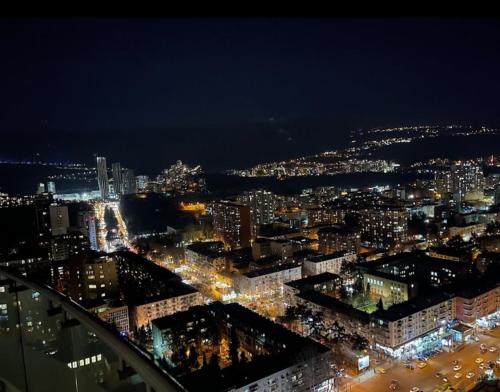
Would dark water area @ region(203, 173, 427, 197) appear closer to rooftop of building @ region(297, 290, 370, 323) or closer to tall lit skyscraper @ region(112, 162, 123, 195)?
tall lit skyscraper @ region(112, 162, 123, 195)

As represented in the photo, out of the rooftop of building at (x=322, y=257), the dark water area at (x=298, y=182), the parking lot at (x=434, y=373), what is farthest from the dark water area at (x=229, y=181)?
the parking lot at (x=434, y=373)

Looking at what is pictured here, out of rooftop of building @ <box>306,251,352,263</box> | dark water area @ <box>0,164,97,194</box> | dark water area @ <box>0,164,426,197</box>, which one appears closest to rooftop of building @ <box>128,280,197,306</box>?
rooftop of building @ <box>306,251,352,263</box>

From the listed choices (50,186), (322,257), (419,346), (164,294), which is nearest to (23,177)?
(50,186)

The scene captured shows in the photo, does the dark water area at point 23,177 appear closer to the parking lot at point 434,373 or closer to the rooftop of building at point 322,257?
the rooftop of building at point 322,257

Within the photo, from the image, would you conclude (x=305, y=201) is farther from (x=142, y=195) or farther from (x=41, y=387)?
(x=41, y=387)

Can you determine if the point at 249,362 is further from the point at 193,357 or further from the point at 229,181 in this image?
the point at 229,181

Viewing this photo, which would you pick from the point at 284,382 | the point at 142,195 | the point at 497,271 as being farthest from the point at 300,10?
the point at 142,195
